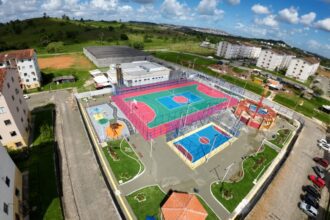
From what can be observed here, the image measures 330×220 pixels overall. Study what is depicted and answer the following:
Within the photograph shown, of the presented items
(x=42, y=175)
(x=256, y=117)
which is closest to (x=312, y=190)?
(x=256, y=117)

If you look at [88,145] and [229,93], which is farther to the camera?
[229,93]

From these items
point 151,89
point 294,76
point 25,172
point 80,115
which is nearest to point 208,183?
point 25,172

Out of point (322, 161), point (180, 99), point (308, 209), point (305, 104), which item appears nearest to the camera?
point (308, 209)

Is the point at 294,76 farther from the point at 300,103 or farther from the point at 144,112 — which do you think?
the point at 144,112

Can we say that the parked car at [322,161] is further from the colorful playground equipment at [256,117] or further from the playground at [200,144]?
the playground at [200,144]

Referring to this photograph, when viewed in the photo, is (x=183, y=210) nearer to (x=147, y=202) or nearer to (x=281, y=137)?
(x=147, y=202)

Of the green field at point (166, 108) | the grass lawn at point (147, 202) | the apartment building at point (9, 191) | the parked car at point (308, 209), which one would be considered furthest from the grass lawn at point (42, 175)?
the parked car at point (308, 209)

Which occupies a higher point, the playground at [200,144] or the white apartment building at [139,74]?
the white apartment building at [139,74]
